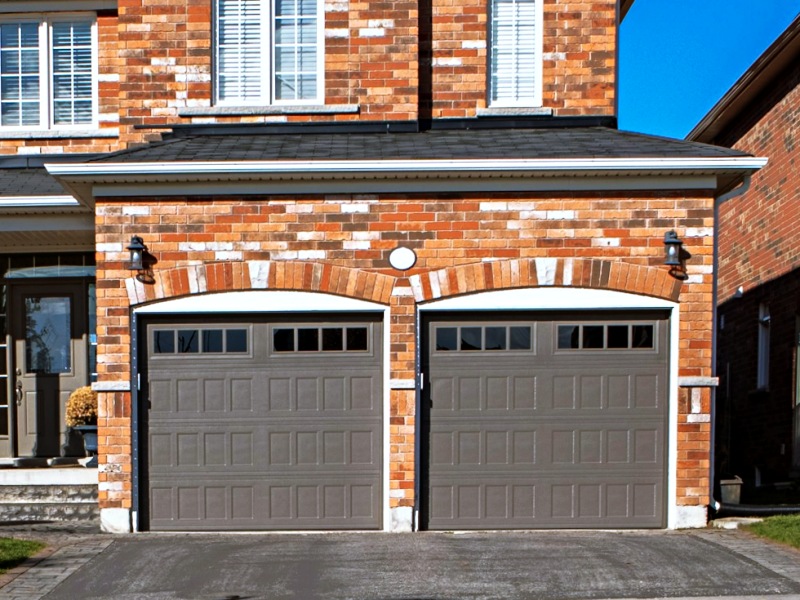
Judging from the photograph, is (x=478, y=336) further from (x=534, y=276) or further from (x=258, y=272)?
(x=258, y=272)

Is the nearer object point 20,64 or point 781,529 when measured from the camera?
point 781,529

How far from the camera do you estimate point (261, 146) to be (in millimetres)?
10469

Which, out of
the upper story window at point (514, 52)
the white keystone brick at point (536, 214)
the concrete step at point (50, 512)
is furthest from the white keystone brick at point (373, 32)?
the concrete step at point (50, 512)

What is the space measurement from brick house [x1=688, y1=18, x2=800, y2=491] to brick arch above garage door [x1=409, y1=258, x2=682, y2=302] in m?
5.41

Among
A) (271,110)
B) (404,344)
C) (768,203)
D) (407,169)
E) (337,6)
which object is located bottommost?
(404,344)

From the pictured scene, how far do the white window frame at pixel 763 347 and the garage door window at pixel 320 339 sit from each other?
866cm

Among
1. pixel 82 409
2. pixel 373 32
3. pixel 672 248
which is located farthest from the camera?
pixel 373 32

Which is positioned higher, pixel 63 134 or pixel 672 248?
pixel 63 134

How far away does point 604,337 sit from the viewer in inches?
390

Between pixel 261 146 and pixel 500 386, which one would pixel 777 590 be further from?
pixel 261 146

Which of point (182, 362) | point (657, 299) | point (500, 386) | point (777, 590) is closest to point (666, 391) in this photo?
point (657, 299)

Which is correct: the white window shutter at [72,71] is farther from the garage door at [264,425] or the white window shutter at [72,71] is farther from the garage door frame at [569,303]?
the garage door frame at [569,303]

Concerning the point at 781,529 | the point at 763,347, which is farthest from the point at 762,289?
the point at 781,529

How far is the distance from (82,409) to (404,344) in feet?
13.6
